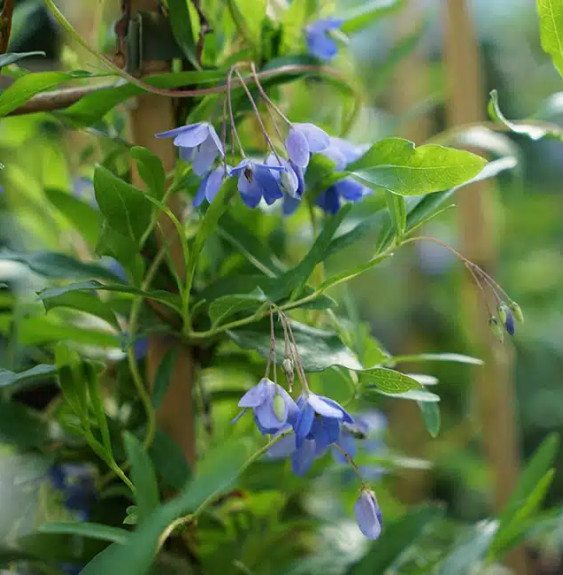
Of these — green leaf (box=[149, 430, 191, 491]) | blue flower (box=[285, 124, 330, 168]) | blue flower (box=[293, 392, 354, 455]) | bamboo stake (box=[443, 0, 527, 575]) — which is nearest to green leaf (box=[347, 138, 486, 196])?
blue flower (box=[285, 124, 330, 168])

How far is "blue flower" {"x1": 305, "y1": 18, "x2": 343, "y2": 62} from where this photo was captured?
1.97 ft

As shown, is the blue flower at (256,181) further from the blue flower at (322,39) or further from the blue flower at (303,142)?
the blue flower at (322,39)

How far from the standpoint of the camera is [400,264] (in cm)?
166

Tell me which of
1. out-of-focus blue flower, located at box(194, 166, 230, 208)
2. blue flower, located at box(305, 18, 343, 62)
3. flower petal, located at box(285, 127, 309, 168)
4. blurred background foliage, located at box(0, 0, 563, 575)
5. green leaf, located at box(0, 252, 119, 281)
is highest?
blue flower, located at box(305, 18, 343, 62)

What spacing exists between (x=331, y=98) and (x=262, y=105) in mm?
1031

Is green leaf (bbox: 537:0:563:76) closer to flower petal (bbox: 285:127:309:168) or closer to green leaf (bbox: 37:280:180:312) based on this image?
flower petal (bbox: 285:127:309:168)

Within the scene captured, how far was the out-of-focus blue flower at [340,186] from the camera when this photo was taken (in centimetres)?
55

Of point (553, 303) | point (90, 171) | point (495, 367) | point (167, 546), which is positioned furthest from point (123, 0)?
point (553, 303)

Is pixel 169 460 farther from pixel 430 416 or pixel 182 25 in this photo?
pixel 182 25

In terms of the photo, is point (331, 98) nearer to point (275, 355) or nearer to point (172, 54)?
point (172, 54)

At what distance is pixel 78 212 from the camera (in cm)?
62

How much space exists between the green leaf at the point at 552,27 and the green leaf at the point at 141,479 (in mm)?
377

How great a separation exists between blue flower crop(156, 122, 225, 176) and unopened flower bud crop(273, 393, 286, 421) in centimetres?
15

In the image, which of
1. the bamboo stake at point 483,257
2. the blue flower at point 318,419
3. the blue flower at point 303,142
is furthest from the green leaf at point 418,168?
the bamboo stake at point 483,257
